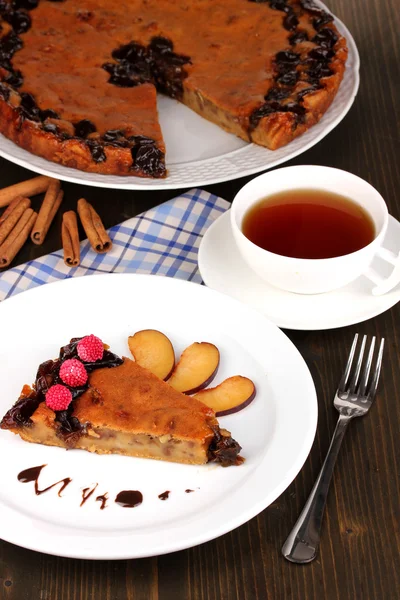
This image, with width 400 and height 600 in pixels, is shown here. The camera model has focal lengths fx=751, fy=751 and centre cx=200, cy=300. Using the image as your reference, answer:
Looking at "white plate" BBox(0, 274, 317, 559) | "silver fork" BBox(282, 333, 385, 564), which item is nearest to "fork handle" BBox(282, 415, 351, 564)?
"silver fork" BBox(282, 333, 385, 564)

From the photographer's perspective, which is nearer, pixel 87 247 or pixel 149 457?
pixel 149 457

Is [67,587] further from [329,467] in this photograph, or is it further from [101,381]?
[329,467]

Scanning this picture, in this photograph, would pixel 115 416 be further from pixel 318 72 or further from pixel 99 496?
pixel 318 72

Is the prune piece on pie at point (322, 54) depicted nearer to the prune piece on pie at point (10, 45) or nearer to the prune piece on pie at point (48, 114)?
the prune piece on pie at point (48, 114)

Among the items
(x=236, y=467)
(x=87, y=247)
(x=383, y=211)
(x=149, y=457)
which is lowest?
(x=87, y=247)

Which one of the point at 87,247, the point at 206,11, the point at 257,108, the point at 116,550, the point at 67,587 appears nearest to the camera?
the point at 116,550

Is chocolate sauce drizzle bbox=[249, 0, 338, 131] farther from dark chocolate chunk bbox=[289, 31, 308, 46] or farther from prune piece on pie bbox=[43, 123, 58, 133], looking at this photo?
prune piece on pie bbox=[43, 123, 58, 133]

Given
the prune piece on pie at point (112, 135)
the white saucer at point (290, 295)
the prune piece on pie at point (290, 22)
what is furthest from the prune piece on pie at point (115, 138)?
the prune piece on pie at point (290, 22)

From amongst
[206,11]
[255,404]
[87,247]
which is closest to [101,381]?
[255,404]
